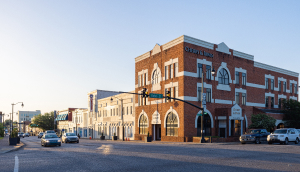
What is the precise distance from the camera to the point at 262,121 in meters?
45.1

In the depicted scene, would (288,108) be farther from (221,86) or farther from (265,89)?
(221,86)

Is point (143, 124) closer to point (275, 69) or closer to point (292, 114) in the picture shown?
point (292, 114)

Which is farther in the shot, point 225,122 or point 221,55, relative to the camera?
point 221,55

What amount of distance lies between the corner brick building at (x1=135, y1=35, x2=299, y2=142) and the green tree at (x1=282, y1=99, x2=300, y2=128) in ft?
5.75

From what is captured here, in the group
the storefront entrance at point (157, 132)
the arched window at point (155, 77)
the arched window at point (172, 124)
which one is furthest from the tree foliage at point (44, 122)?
the arched window at point (172, 124)

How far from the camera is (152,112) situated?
159ft

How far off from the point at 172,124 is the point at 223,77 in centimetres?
1185

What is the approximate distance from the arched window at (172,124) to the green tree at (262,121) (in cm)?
1358

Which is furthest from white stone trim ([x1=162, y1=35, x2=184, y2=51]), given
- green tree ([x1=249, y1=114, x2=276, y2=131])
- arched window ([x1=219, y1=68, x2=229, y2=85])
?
green tree ([x1=249, y1=114, x2=276, y2=131])

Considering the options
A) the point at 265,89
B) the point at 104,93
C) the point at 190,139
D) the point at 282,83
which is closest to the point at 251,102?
the point at 265,89

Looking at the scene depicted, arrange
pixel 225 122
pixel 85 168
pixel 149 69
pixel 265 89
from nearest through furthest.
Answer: pixel 85 168, pixel 225 122, pixel 149 69, pixel 265 89

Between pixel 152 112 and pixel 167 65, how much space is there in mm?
8857

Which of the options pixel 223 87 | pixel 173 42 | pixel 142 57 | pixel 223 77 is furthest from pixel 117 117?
pixel 223 77

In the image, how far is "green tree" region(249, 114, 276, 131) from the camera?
44.5 metres
